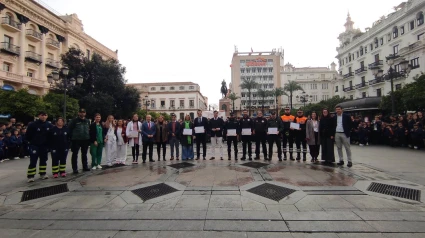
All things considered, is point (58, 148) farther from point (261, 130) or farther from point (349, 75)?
→ point (349, 75)

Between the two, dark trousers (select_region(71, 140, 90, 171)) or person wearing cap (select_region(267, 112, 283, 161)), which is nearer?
dark trousers (select_region(71, 140, 90, 171))

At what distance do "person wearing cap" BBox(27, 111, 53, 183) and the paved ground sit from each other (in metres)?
0.44

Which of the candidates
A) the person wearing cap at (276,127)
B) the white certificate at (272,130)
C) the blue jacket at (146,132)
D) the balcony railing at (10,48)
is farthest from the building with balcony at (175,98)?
the white certificate at (272,130)

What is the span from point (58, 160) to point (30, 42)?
108 feet

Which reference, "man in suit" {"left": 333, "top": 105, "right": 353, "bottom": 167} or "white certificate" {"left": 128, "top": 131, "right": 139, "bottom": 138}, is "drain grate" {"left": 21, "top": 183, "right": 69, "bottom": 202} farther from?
"man in suit" {"left": 333, "top": 105, "right": 353, "bottom": 167}

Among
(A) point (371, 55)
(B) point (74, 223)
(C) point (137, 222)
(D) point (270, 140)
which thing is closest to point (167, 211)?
(C) point (137, 222)

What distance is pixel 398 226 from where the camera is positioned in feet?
10.1

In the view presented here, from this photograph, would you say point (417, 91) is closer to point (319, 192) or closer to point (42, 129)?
point (319, 192)

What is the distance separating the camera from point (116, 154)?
27.3ft

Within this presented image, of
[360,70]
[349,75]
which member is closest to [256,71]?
[349,75]

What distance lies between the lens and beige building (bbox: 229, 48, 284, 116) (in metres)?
80.9

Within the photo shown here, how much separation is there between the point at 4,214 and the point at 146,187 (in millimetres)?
2490

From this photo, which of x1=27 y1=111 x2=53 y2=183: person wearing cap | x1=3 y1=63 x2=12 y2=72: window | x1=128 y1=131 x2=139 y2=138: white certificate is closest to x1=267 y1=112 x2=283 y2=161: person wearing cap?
x1=128 y1=131 x2=139 y2=138: white certificate

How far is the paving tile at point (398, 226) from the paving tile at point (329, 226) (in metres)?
0.13
